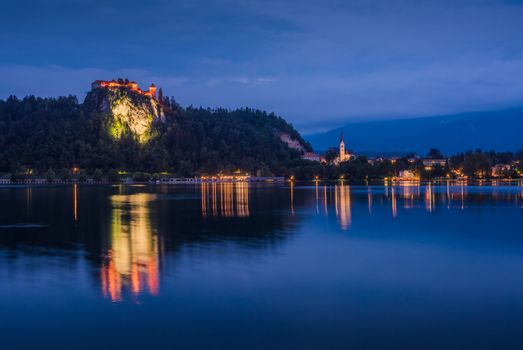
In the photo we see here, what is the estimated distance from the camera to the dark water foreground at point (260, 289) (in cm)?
1019

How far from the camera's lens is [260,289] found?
1397cm

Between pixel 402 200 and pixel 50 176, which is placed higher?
pixel 50 176

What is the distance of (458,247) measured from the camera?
21922 millimetres

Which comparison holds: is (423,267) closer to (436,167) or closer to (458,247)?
(458,247)

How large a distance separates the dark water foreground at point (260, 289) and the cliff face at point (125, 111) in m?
163

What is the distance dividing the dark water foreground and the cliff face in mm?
163194

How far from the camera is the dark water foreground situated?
10.2 meters

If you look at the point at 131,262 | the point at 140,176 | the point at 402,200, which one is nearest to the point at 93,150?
the point at 140,176

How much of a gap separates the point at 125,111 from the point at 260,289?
181 meters

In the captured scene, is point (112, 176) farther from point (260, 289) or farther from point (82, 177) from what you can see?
point (260, 289)

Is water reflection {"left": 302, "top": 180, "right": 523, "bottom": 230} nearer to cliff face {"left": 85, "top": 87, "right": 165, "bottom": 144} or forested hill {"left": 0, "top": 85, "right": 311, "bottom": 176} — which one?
forested hill {"left": 0, "top": 85, "right": 311, "bottom": 176}

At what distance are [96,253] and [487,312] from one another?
546 inches

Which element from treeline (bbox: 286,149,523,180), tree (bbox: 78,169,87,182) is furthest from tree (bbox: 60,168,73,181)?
treeline (bbox: 286,149,523,180)

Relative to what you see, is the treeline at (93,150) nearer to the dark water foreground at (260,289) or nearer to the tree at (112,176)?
the tree at (112,176)
